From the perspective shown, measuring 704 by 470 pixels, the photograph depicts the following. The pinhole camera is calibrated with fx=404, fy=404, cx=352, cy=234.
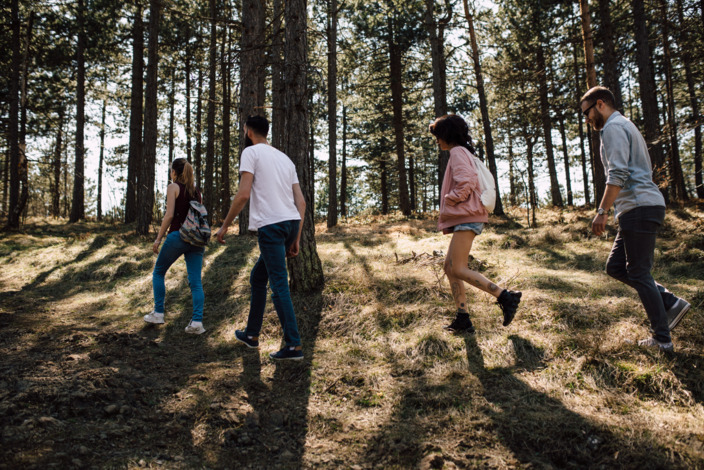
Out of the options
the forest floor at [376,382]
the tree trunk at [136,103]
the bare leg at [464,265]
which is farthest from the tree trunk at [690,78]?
the tree trunk at [136,103]

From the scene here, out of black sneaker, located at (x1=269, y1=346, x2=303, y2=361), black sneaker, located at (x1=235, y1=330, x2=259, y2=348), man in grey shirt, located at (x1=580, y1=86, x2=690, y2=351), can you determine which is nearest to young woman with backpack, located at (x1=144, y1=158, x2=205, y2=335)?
black sneaker, located at (x1=235, y1=330, x2=259, y2=348)

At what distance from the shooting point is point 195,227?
487cm

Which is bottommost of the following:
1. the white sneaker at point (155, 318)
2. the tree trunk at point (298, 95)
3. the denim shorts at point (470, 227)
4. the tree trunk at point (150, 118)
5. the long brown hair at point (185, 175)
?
the white sneaker at point (155, 318)

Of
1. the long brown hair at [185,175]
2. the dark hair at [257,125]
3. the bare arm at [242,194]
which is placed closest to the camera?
the bare arm at [242,194]

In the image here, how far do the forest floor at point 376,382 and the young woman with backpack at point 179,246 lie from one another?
355 mm

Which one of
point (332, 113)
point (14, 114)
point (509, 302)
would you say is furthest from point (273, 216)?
point (14, 114)

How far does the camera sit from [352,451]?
2.53m

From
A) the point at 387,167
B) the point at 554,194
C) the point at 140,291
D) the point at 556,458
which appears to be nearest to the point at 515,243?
the point at 556,458

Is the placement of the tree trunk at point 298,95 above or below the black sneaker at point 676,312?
above

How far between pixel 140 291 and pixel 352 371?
16.6ft

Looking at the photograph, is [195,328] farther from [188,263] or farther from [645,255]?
[645,255]

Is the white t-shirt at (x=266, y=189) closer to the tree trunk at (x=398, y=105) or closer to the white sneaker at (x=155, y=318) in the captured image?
the white sneaker at (x=155, y=318)

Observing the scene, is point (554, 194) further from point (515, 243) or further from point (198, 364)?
point (198, 364)

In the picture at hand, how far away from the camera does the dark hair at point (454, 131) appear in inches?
159
